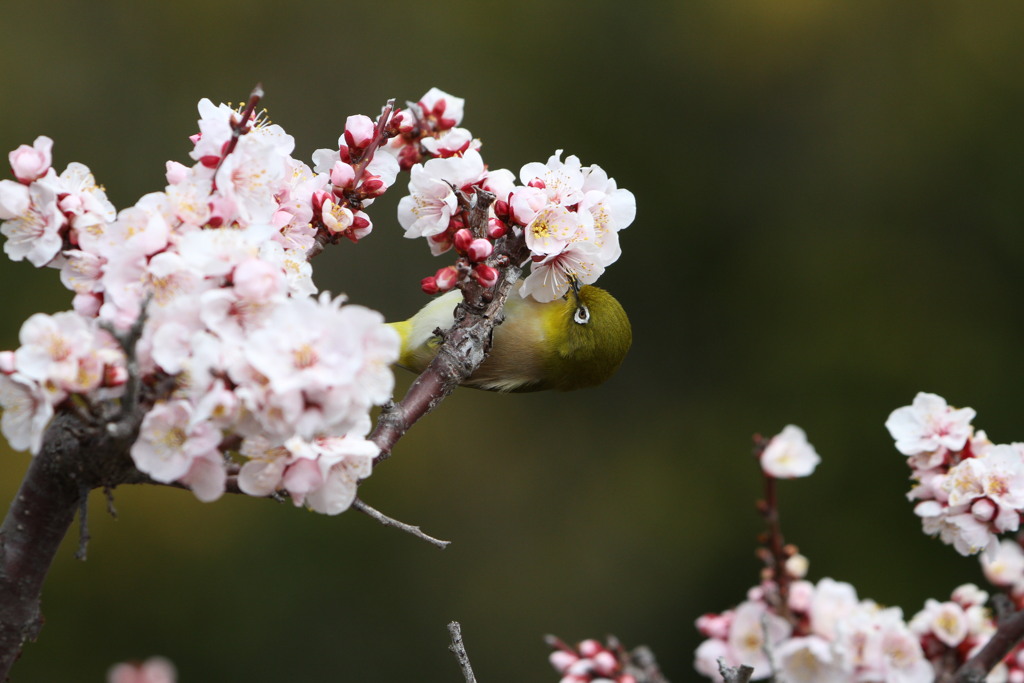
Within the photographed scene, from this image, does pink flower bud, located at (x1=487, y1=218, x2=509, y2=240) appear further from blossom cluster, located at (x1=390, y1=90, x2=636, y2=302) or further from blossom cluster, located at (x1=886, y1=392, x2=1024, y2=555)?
blossom cluster, located at (x1=886, y1=392, x2=1024, y2=555)

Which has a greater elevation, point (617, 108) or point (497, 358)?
point (617, 108)

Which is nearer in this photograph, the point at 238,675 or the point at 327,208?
the point at 327,208

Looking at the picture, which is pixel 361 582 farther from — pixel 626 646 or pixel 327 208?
pixel 327 208

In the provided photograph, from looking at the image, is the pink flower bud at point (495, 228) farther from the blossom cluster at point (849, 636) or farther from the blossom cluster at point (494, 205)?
the blossom cluster at point (849, 636)

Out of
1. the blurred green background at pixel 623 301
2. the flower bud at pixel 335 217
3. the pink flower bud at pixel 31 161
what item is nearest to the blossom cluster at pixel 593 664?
the flower bud at pixel 335 217

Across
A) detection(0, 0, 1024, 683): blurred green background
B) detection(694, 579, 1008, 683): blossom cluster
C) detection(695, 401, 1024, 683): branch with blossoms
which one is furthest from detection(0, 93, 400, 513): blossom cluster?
detection(0, 0, 1024, 683): blurred green background

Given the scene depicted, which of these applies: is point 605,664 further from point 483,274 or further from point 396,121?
point 396,121

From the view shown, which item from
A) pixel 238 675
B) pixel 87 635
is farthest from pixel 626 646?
pixel 87 635
